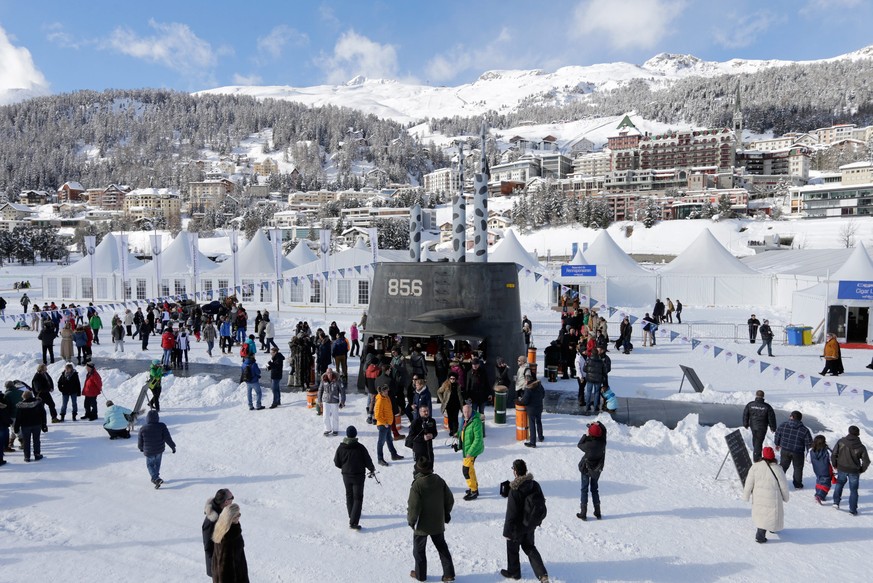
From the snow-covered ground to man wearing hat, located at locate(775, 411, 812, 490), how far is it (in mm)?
293

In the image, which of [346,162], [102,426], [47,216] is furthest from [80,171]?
[102,426]

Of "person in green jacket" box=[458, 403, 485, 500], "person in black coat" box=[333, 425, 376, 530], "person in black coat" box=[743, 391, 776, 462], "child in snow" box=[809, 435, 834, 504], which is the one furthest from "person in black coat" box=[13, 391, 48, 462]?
"child in snow" box=[809, 435, 834, 504]

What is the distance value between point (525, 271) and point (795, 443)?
2397cm

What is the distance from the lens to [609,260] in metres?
32.9

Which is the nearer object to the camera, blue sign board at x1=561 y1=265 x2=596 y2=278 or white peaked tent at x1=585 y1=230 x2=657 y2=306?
blue sign board at x1=561 y1=265 x2=596 y2=278

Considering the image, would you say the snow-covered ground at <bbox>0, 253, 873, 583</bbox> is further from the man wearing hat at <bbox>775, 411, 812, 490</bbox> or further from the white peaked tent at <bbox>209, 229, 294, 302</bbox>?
the white peaked tent at <bbox>209, 229, 294, 302</bbox>

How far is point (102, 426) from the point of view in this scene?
33.4 feet

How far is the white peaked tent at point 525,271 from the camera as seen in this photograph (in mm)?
31281

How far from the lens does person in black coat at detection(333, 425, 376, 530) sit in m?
6.38

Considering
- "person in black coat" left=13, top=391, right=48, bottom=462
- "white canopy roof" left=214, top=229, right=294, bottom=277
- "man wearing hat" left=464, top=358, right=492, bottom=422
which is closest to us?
"person in black coat" left=13, top=391, right=48, bottom=462

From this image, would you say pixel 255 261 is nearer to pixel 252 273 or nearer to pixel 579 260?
pixel 252 273

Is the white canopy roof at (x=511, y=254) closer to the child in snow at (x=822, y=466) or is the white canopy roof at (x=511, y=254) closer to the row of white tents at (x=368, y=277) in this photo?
the row of white tents at (x=368, y=277)

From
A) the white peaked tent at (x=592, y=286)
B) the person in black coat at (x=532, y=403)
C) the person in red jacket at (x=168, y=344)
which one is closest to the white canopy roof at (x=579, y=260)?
the white peaked tent at (x=592, y=286)

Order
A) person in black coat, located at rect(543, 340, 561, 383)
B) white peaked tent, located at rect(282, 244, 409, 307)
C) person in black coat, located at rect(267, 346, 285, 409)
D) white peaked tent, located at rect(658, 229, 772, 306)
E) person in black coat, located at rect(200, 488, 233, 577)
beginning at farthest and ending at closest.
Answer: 1. white peaked tent, located at rect(658, 229, 772, 306)
2. white peaked tent, located at rect(282, 244, 409, 307)
3. person in black coat, located at rect(543, 340, 561, 383)
4. person in black coat, located at rect(267, 346, 285, 409)
5. person in black coat, located at rect(200, 488, 233, 577)
